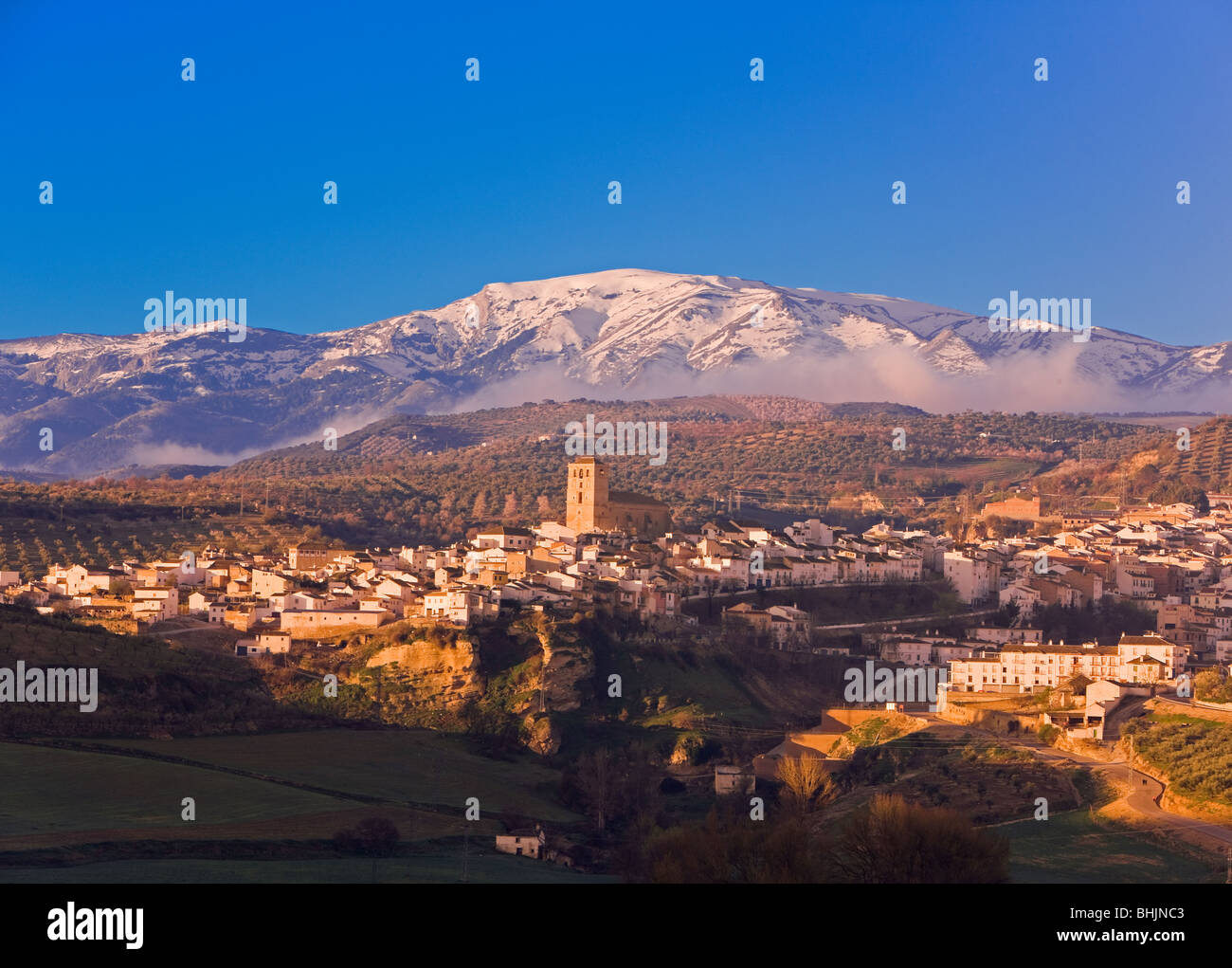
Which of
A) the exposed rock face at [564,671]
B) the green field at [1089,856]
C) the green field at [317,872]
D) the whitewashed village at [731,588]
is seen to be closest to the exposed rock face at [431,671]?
the whitewashed village at [731,588]

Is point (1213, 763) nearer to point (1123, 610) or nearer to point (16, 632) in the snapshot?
point (1123, 610)

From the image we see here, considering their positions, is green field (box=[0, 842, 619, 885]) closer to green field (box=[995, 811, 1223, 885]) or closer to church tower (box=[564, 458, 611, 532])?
green field (box=[995, 811, 1223, 885])

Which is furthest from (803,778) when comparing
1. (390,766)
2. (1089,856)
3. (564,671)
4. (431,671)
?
(431,671)

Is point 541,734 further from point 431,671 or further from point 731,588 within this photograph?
point 731,588

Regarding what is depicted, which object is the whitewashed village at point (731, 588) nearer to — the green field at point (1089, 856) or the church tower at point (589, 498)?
the church tower at point (589, 498)

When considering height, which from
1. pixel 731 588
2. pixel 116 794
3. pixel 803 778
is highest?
pixel 731 588

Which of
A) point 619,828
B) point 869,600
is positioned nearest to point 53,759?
point 619,828

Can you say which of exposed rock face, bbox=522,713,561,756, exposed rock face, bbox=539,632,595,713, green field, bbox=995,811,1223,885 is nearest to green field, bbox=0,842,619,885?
green field, bbox=995,811,1223,885
